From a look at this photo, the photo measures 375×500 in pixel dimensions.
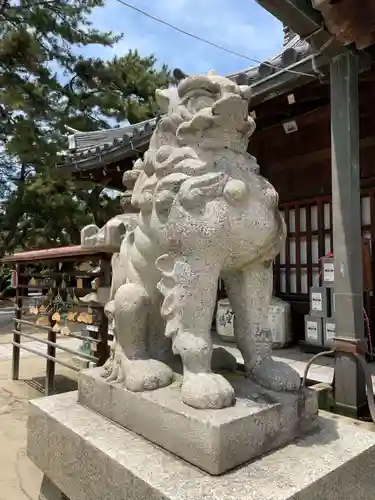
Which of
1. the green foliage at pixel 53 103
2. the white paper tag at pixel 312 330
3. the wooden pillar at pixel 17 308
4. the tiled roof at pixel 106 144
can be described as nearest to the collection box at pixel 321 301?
the white paper tag at pixel 312 330

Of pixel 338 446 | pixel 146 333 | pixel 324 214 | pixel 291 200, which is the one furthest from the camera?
pixel 291 200

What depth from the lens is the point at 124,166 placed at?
20.3ft

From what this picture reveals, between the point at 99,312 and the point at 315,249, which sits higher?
the point at 315,249

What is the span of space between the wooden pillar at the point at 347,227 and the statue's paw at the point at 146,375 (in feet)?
5.70

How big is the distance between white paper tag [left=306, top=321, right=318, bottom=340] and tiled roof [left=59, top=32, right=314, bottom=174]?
2.36 meters

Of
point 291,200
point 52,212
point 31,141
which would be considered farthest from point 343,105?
point 52,212

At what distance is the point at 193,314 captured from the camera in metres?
1.47

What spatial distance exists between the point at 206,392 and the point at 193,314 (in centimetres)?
27

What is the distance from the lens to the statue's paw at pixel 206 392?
1372 mm

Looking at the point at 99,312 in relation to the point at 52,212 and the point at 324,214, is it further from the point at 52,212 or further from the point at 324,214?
the point at 52,212

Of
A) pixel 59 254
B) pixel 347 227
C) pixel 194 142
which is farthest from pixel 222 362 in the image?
pixel 59 254

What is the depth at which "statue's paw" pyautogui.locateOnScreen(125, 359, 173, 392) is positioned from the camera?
1603mm

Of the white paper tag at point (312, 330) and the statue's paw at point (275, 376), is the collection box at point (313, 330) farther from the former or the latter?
the statue's paw at point (275, 376)

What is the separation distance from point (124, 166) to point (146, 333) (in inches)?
188
